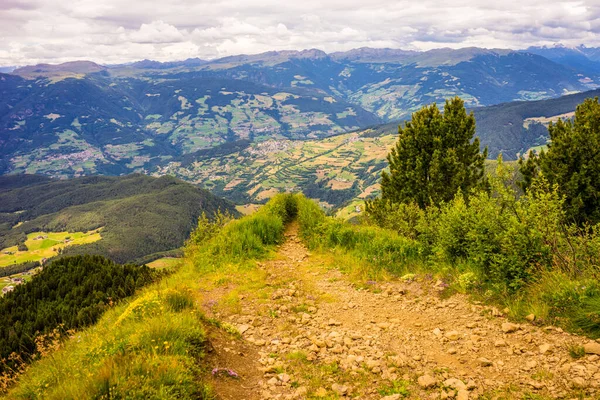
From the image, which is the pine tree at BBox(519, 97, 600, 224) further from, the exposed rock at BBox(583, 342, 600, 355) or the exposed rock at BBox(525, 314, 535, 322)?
the exposed rock at BBox(583, 342, 600, 355)

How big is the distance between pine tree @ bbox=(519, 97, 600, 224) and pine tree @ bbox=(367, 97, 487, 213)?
3.85 m

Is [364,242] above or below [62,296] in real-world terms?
above

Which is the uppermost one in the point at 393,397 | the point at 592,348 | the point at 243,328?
the point at 592,348

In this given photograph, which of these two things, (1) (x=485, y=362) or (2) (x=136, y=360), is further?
(1) (x=485, y=362)

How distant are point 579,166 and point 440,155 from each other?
24.5 feet

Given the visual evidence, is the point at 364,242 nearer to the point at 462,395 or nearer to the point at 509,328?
the point at 509,328

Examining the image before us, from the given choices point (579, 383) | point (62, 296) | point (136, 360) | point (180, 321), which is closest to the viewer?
point (579, 383)

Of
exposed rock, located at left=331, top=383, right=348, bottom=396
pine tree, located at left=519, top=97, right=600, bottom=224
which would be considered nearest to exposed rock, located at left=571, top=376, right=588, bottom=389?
exposed rock, located at left=331, top=383, right=348, bottom=396

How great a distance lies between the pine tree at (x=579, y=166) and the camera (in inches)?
740

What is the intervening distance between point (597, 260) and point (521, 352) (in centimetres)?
358

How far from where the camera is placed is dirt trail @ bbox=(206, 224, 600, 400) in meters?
5.57

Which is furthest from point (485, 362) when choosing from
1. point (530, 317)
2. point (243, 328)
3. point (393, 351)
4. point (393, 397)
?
point (243, 328)

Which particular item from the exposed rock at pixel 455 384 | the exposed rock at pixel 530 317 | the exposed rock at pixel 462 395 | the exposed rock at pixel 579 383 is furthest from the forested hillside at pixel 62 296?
the exposed rock at pixel 579 383

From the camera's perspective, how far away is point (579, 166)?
1962 cm
